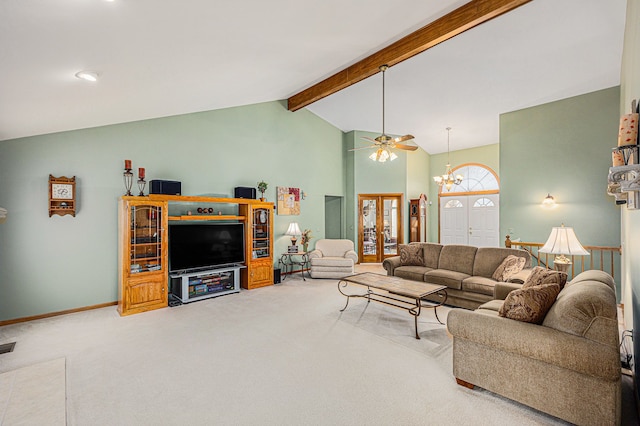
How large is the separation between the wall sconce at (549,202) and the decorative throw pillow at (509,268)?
2.31 m

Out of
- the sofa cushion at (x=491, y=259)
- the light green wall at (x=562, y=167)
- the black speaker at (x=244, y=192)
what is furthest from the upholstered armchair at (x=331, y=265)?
the light green wall at (x=562, y=167)

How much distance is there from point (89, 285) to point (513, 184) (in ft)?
26.0

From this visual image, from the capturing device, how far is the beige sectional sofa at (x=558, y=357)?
1.85m

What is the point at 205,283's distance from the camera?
17.1ft

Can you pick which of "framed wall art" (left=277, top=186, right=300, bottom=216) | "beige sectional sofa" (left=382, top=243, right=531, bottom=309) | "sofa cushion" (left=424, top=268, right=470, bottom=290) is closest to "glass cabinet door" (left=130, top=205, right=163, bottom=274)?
"framed wall art" (left=277, top=186, right=300, bottom=216)

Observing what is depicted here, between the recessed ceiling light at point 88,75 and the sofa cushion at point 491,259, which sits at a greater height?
the recessed ceiling light at point 88,75

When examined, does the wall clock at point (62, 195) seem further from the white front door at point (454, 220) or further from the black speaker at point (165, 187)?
the white front door at point (454, 220)

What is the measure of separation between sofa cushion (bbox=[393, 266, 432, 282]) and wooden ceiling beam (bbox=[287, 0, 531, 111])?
3314mm

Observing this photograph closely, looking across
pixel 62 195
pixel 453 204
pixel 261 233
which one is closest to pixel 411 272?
pixel 261 233

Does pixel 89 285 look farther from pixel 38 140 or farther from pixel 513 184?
pixel 513 184

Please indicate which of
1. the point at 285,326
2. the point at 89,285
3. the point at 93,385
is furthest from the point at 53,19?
the point at 89,285

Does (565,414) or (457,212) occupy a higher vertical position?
(457,212)

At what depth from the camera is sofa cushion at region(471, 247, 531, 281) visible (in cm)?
445

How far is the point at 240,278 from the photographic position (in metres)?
6.08
